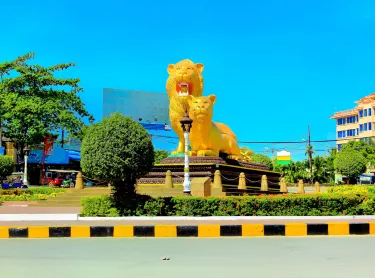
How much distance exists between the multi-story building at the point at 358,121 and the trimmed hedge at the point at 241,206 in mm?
55365

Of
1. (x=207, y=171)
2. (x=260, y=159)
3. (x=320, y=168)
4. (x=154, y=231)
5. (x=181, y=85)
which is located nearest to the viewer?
(x=154, y=231)

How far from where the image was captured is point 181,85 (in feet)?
72.7

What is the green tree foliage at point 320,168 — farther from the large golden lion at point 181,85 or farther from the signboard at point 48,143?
the large golden lion at point 181,85

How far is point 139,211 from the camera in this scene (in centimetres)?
1201

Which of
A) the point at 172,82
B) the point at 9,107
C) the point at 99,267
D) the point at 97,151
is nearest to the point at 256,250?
the point at 99,267

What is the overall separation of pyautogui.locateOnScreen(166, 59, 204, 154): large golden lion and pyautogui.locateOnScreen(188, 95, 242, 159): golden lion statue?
2.34 feet

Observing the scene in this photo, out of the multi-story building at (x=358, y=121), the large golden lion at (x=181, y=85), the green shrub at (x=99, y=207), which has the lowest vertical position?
the green shrub at (x=99, y=207)

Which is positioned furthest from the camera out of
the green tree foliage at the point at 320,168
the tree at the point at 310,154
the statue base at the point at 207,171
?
the green tree foliage at the point at 320,168

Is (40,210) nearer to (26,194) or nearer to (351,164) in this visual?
(26,194)

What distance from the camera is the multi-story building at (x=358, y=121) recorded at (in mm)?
70062

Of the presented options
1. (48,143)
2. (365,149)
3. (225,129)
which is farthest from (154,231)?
(365,149)

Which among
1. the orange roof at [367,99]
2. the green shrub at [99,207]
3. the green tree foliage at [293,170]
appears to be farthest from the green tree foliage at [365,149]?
the green shrub at [99,207]

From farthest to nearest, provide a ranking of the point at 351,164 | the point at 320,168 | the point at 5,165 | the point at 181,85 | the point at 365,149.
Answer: the point at 320,168 → the point at 365,149 → the point at 351,164 → the point at 5,165 → the point at 181,85

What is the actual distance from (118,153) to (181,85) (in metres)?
10.6
